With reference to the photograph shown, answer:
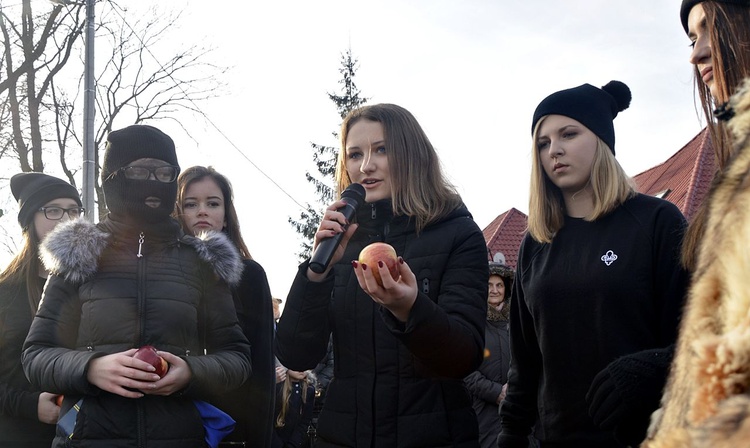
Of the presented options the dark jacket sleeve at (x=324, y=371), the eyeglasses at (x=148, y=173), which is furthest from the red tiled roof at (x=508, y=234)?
the eyeglasses at (x=148, y=173)

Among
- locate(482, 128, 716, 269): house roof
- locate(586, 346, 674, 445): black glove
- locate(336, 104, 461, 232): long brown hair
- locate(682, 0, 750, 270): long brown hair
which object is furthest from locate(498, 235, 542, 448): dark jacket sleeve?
locate(482, 128, 716, 269): house roof

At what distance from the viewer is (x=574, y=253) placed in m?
3.27

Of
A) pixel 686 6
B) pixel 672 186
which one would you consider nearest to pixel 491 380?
pixel 686 6

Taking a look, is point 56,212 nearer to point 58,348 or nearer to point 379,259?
point 58,348

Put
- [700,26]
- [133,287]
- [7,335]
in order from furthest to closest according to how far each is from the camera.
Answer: [7,335] < [133,287] < [700,26]

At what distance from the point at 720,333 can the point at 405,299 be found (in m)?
1.65

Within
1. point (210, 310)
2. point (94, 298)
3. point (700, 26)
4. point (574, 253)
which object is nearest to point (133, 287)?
point (94, 298)

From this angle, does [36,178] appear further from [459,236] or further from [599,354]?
[599,354]

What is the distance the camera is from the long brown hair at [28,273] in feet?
15.4

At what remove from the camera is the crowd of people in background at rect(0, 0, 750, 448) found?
2.90 metres

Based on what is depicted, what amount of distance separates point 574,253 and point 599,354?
45 cm

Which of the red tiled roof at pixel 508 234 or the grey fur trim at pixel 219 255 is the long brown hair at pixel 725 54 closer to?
the grey fur trim at pixel 219 255

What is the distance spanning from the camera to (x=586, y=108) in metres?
3.49

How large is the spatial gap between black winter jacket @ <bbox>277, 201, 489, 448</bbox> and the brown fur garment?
→ 1571 mm
